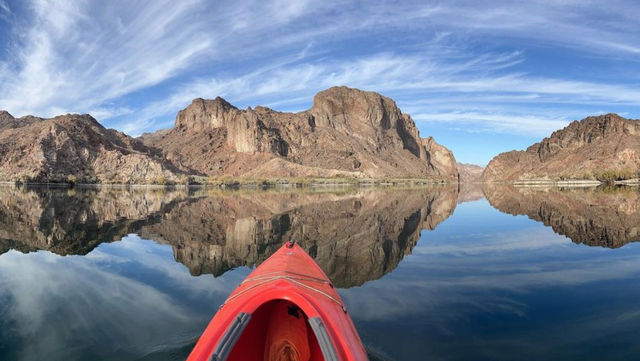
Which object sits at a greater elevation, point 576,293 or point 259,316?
point 259,316

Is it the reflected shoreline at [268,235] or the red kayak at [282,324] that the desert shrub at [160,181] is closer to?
the reflected shoreline at [268,235]

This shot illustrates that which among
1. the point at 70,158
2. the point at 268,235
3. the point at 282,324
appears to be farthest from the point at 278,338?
the point at 70,158

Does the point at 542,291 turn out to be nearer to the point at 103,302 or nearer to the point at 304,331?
the point at 304,331

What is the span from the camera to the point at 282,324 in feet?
25.4

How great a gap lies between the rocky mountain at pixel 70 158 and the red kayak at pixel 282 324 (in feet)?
472

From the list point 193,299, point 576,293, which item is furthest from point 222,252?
point 576,293

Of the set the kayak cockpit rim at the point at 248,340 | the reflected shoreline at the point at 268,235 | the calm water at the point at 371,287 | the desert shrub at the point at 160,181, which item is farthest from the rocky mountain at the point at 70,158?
the kayak cockpit rim at the point at 248,340

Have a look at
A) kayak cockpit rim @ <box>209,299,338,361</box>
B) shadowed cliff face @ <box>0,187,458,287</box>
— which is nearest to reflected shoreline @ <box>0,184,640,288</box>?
shadowed cliff face @ <box>0,187,458,287</box>

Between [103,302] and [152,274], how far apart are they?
3320 millimetres

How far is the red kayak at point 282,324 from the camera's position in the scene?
524 cm

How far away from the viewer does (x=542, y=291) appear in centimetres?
1206

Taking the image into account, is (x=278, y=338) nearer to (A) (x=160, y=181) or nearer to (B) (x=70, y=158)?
(A) (x=160, y=181)

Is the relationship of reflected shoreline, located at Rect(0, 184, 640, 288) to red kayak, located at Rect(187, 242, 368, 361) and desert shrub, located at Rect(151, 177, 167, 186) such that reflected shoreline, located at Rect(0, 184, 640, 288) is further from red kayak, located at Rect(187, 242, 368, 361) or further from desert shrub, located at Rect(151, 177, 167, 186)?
desert shrub, located at Rect(151, 177, 167, 186)

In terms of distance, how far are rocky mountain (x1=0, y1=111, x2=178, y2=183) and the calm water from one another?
131658 millimetres
